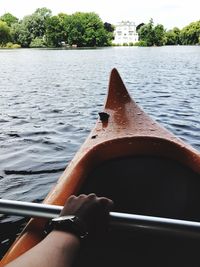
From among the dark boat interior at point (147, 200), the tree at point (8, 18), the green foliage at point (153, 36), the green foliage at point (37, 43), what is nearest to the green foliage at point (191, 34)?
the green foliage at point (153, 36)

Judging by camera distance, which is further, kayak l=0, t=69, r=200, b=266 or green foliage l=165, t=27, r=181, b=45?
green foliage l=165, t=27, r=181, b=45

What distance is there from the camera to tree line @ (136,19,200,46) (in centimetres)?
11769

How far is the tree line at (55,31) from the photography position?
97312 millimetres

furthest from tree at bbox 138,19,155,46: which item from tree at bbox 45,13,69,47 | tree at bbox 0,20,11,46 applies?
tree at bbox 0,20,11,46

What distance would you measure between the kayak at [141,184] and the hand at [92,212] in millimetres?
737

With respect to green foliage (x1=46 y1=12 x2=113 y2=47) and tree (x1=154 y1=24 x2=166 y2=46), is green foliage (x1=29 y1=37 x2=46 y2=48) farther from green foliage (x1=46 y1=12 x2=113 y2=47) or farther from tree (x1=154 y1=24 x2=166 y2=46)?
tree (x1=154 y1=24 x2=166 y2=46)

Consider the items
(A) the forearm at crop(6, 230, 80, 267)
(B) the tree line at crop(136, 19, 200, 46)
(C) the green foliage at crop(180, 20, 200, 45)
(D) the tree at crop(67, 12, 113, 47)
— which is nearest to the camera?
(A) the forearm at crop(6, 230, 80, 267)

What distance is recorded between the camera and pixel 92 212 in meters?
1.79

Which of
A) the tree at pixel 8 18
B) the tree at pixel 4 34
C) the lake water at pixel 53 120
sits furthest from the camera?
the tree at pixel 8 18

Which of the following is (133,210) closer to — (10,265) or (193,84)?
(10,265)

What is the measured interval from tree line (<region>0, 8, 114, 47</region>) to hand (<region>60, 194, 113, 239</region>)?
9497 cm

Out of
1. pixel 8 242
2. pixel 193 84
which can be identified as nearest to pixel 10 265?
pixel 8 242

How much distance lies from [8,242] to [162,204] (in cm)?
165

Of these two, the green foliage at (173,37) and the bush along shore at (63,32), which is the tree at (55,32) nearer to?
the bush along shore at (63,32)
